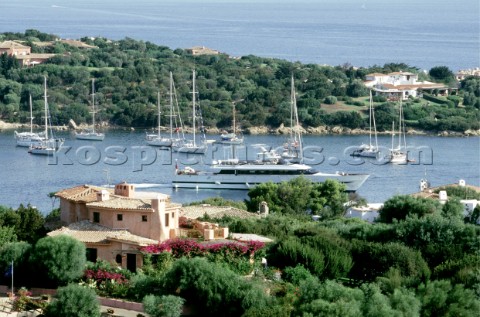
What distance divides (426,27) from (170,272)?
4896 inches

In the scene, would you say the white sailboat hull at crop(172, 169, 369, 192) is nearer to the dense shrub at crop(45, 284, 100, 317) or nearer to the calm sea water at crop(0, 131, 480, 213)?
the calm sea water at crop(0, 131, 480, 213)

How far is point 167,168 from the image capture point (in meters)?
49.5

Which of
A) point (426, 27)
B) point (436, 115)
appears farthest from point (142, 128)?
point (426, 27)

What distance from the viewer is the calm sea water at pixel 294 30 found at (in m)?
102

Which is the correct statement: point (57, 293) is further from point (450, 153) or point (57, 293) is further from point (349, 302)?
point (450, 153)

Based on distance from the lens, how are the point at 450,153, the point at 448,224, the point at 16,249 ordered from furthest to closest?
the point at 450,153
the point at 448,224
the point at 16,249

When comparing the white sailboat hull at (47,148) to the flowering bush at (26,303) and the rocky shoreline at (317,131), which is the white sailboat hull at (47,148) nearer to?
the rocky shoreline at (317,131)

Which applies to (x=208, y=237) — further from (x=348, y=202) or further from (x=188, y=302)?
(x=348, y=202)

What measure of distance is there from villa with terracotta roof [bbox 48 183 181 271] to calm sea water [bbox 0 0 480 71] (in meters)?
67.8

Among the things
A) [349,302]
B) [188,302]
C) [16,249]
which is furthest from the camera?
[16,249]

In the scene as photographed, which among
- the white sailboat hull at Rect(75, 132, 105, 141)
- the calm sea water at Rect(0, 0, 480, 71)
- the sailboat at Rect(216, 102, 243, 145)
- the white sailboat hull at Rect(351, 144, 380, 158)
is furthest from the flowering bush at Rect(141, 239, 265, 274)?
the calm sea water at Rect(0, 0, 480, 71)

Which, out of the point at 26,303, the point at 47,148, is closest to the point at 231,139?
the point at 47,148

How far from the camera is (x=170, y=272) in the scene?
2000 cm

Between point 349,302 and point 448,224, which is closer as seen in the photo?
point 349,302
